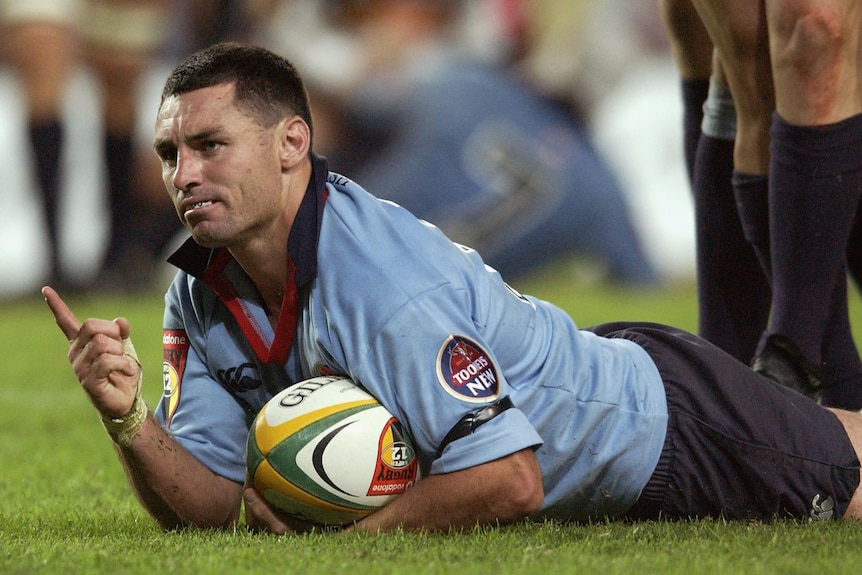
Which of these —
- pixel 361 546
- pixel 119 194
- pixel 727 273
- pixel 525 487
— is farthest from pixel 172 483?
pixel 119 194

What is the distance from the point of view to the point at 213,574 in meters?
2.66

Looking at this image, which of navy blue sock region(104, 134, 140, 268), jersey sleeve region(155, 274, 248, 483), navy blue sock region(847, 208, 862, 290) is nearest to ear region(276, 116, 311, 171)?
jersey sleeve region(155, 274, 248, 483)

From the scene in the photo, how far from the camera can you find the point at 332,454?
10.2 feet

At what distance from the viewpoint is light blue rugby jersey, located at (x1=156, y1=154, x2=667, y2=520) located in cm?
302

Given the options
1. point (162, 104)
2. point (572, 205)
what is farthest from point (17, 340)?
point (162, 104)

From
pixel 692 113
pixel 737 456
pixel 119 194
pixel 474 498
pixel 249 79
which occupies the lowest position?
pixel 737 456

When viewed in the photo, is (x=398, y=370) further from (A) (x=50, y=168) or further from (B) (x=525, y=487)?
(A) (x=50, y=168)

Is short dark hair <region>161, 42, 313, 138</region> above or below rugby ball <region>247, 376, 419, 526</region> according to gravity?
above

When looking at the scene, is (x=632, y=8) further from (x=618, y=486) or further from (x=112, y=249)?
(x=618, y=486)

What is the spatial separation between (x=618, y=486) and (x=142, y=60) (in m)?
8.48

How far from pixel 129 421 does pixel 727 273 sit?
2.11m

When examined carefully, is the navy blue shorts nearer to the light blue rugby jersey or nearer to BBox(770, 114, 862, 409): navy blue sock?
the light blue rugby jersey

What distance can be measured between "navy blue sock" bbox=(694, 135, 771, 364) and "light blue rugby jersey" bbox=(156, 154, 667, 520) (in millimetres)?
967

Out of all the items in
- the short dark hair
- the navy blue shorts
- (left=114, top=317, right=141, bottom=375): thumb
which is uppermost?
the short dark hair
